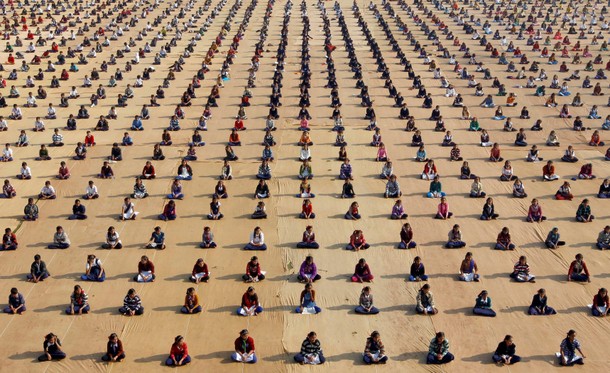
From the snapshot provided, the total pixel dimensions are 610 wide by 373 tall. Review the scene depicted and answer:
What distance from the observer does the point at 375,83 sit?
46.7m

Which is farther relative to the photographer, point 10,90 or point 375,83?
point 375,83

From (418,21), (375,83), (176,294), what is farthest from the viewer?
(418,21)

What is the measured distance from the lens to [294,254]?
22969 mm

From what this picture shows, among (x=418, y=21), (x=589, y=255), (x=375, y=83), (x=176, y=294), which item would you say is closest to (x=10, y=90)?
(x=375, y=83)

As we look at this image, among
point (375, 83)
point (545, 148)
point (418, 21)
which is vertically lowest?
point (418, 21)

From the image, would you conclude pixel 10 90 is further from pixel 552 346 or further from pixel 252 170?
pixel 552 346

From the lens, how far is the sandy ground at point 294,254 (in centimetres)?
1803

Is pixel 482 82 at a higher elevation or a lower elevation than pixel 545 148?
lower

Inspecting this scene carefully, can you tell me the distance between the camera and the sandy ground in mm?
18031

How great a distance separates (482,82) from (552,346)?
1250 inches

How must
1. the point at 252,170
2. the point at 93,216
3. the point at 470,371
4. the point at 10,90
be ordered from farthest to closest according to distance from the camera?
the point at 10,90 < the point at 252,170 < the point at 93,216 < the point at 470,371

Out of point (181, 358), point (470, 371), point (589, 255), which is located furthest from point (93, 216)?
point (589, 255)

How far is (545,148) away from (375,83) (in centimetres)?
1551

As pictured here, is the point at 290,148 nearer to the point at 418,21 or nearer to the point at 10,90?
the point at 10,90
